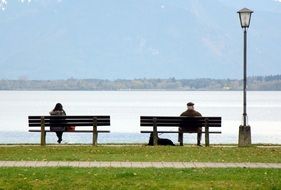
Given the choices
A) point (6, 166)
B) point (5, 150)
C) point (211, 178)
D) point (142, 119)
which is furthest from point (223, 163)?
point (142, 119)

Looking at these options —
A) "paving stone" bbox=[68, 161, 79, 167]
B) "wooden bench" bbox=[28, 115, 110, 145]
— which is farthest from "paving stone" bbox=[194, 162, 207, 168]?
"wooden bench" bbox=[28, 115, 110, 145]

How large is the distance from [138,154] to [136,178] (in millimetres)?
6250

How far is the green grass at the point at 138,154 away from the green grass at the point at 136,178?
299 cm

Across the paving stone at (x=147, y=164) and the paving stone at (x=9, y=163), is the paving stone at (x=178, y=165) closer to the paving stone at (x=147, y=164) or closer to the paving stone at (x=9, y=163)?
the paving stone at (x=147, y=164)

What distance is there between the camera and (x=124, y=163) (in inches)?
789

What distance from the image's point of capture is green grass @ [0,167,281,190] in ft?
52.2

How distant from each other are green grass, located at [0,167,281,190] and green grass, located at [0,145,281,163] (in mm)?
2991

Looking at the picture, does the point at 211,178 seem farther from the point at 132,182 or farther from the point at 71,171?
the point at 71,171

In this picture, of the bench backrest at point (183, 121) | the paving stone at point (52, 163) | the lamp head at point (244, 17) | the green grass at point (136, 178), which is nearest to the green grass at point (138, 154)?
the paving stone at point (52, 163)

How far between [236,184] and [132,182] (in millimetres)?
1803

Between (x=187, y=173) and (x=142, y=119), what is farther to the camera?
(x=142, y=119)

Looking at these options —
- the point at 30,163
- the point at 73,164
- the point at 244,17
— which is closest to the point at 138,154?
the point at 73,164

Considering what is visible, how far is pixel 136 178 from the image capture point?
658 inches

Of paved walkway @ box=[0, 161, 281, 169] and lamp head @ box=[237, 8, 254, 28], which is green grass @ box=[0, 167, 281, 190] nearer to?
paved walkway @ box=[0, 161, 281, 169]
